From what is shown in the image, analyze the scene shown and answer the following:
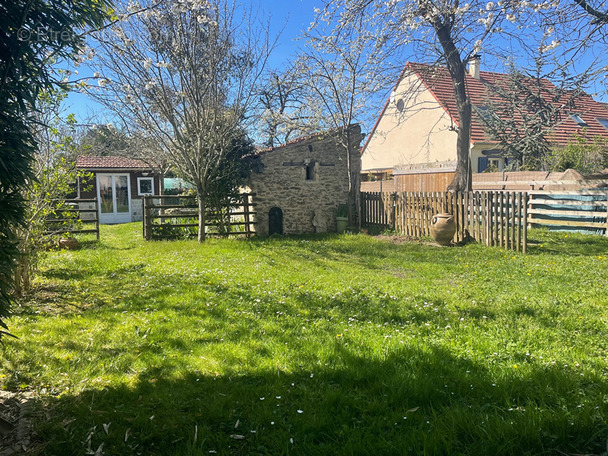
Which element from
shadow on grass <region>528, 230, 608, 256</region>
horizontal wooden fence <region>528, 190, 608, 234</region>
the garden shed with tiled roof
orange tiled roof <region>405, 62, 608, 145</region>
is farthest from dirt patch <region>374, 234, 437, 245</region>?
the garden shed with tiled roof

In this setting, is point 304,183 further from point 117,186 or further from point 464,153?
point 117,186

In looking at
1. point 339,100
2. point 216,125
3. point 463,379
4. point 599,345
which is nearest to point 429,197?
point 339,100

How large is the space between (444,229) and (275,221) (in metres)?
6.10

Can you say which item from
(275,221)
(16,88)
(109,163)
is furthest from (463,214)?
(109,163)

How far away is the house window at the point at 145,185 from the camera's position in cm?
2444

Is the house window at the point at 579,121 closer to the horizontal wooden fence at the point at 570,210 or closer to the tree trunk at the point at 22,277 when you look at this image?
the horizontal wooden fence at the point at 570,210

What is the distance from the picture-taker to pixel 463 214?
1170cm

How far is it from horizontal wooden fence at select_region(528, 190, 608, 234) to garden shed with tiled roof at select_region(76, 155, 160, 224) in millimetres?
18811

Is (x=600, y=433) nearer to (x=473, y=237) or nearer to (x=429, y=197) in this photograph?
(x=473, y=237)

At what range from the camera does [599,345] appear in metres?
4.06

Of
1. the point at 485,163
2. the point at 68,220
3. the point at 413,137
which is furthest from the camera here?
the point at 413,137

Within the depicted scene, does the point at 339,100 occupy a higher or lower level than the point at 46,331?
higher

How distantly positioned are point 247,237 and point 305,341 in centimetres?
1013

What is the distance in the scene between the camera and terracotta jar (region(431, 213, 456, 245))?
11484 millimetres
